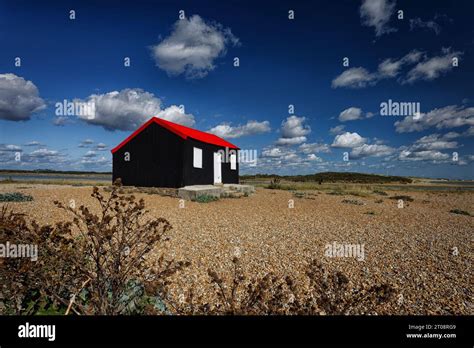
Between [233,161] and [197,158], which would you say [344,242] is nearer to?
[197,158]

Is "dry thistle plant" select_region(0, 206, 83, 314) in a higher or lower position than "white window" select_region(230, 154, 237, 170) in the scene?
lower

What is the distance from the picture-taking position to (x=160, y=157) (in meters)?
14.5

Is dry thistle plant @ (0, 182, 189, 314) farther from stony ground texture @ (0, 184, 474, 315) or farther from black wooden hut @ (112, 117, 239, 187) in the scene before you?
black wooden hut @ (112, 117, 239, 187)

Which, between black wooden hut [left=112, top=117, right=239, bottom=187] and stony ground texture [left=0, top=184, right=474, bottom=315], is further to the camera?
black wooden hut [left=112, top=117, right=239, bottom=187]

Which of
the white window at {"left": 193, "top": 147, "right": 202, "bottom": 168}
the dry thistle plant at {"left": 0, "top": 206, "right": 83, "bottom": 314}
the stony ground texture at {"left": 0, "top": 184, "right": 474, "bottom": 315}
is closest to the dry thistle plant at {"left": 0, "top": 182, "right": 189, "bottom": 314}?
the dry thistle plant at {"left": 0, "top": 206, "right": 83, "bottom": 314}

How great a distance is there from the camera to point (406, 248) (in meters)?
5.94

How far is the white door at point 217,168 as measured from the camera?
18.3 m

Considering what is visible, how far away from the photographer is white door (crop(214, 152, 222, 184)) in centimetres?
1834

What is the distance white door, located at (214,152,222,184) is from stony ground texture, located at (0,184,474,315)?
8.54 m

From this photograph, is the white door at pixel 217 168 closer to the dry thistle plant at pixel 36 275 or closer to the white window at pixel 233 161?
the white window at pixel 233 161
